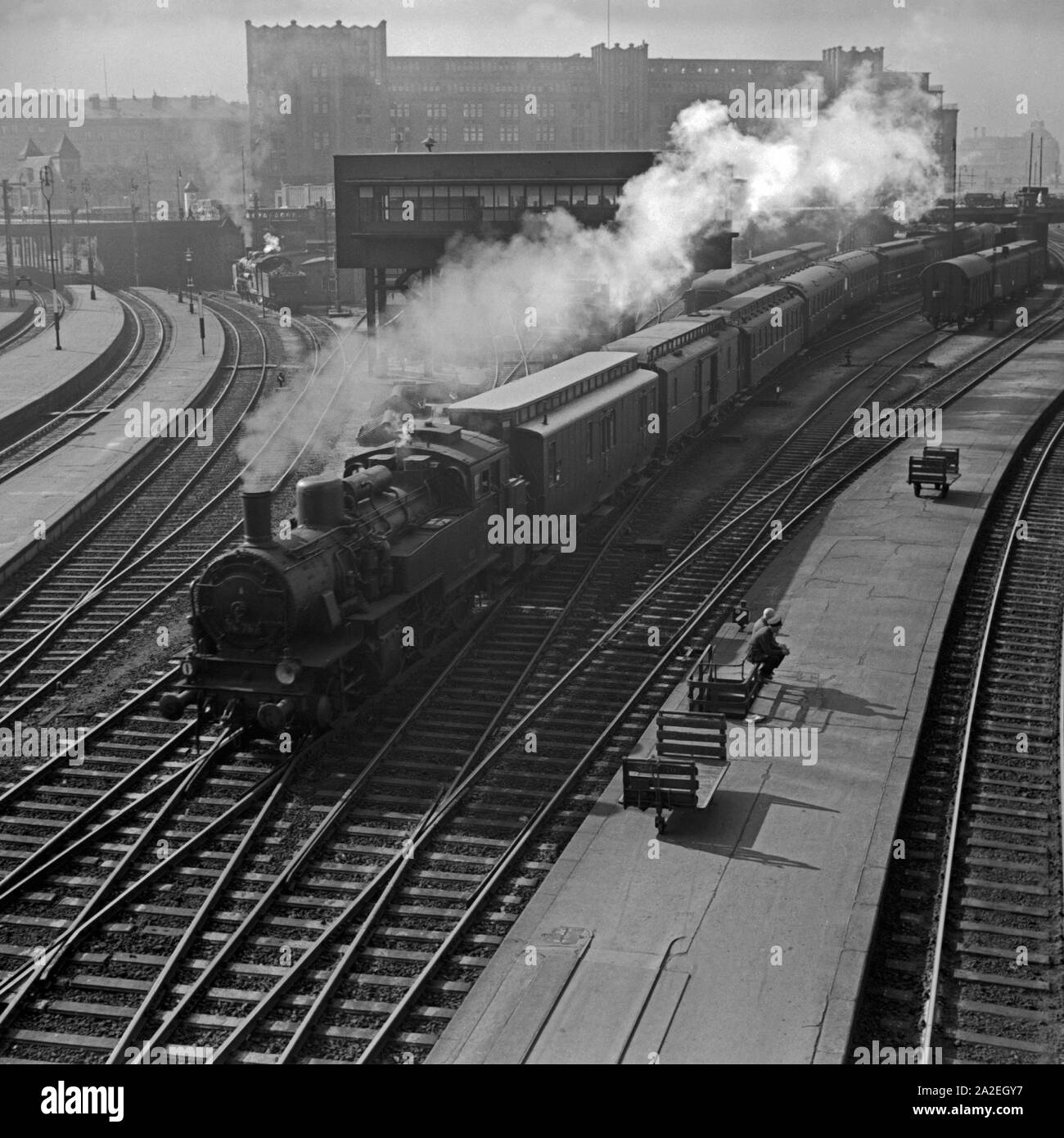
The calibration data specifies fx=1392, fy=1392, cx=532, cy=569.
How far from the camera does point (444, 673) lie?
20.0m

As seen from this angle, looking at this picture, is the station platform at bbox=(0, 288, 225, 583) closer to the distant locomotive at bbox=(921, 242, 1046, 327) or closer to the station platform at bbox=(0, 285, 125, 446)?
the station platform at bbox=(0, 285, 125, 446)

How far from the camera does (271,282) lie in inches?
2778

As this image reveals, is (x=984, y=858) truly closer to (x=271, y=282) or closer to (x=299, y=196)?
(x=271, y=282)

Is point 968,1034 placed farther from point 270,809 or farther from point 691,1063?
point 270,809

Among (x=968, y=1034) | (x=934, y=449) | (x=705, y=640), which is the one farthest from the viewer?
(x=934, y=449)

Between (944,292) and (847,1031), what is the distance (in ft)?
149

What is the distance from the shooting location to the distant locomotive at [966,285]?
5222 centimetres

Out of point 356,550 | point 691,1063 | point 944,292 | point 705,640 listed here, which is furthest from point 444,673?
point 944,292

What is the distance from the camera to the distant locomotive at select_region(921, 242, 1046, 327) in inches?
2056

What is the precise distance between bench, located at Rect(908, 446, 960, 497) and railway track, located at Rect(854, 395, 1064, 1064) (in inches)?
207

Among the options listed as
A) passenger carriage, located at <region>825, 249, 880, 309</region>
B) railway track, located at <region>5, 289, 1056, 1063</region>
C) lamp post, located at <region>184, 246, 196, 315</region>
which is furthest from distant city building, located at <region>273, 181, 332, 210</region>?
railway track, located at <region>5, 289, 1056, 1063</region>

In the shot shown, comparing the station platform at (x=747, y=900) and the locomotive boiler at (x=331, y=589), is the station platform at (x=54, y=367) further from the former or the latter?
the station platform at (x=747, y=900)

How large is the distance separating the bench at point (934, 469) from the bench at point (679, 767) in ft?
44.4

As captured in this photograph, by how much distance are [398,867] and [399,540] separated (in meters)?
5.93
